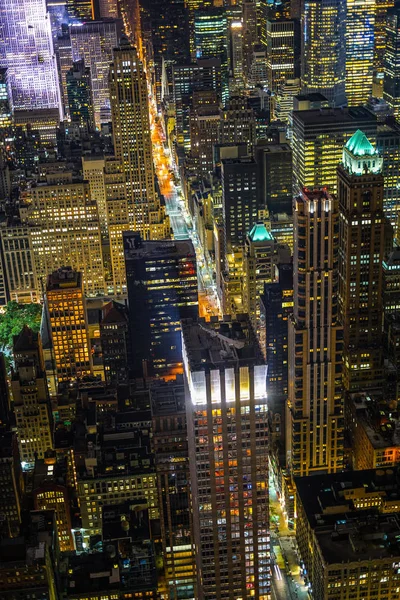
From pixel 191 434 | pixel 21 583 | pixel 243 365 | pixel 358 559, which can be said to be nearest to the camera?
pixel 243 365

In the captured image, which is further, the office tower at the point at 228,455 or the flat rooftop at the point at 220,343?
the office tower at the point at 228,455

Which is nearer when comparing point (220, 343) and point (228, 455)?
point (228, 455)

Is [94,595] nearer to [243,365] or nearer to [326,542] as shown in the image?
[326,542]

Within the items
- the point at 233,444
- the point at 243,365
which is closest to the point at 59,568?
the point at 233,444

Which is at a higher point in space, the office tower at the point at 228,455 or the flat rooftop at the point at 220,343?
the flat rooftop at the point at 220,343

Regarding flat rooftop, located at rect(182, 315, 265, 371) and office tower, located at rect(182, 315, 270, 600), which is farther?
office tower, located at rect(182, 315, 270, 600)

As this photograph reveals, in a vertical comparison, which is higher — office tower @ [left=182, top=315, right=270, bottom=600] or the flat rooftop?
the flat rooftop
